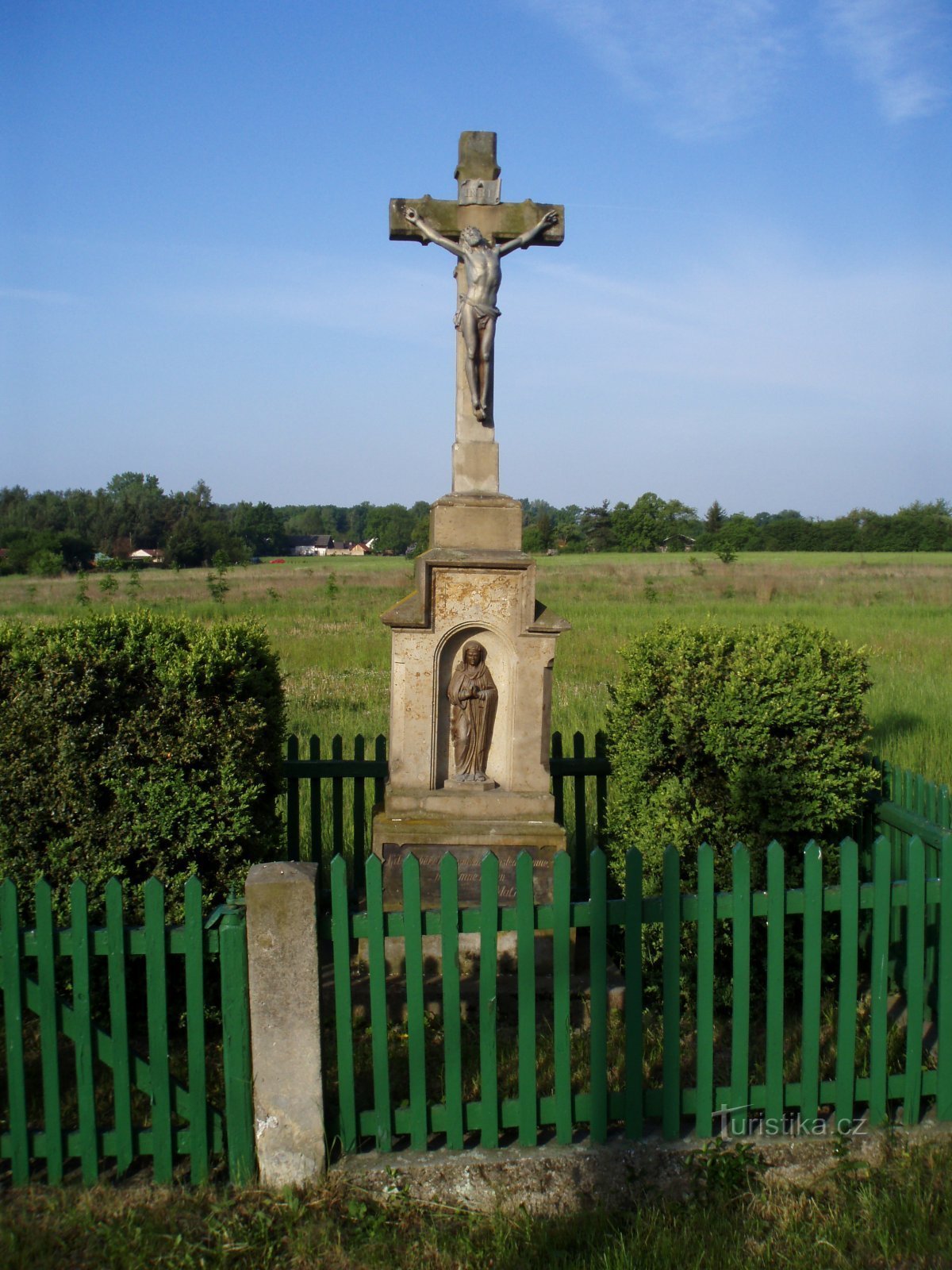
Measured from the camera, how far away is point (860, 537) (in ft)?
273

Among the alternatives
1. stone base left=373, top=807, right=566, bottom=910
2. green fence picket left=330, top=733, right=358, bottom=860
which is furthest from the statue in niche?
green fence picket left=330, top=733, right=358, bottom=860

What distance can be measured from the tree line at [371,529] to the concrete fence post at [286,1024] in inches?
2182

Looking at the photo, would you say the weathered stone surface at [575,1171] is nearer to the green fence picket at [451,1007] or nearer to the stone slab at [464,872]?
the green fence picket at [451,1007]

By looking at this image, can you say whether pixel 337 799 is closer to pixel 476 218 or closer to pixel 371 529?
pixel 476 218

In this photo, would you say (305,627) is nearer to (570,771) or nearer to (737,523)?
(570,771)

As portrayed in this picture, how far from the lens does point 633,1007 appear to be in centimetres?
372

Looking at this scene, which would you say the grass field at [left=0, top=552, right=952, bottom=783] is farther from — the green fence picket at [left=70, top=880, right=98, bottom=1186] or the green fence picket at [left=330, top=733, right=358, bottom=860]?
the green fence picket at [left=70, top=880, right=98, bottom=1186]

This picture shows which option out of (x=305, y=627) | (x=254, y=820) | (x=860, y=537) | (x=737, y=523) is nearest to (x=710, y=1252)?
(x=254, y=820)

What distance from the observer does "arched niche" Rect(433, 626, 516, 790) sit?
557cm

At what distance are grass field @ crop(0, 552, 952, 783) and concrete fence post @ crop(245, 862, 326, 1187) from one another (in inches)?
100

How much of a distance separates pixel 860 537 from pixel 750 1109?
86616mm

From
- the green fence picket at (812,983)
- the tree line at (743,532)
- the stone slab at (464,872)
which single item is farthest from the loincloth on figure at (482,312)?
the tree line at (743,532)

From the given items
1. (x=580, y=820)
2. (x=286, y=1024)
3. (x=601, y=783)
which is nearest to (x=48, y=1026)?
(x=286, y=1024)

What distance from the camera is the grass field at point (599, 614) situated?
11.5 metres
